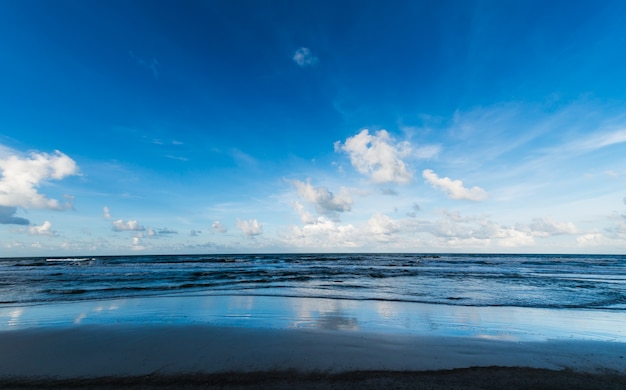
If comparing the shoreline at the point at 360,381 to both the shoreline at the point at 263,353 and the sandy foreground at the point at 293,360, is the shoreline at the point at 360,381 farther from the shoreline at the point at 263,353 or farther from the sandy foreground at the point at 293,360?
the shoreline at the point at 263,353

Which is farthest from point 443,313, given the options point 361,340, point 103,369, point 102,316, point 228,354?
point 102,316

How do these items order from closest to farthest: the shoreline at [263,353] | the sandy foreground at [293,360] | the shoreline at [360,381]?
1. the shoreline at [360,381]
2. the sandy foreground at [293,360]
3. the shoreline at [263,353]

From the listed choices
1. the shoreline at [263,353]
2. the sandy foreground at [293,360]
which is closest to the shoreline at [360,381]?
the sandy foreground at [293,360]

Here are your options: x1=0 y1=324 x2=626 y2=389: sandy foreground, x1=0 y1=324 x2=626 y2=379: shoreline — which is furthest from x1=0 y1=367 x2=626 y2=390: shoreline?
x1=0 y1=324 x2=626 y2=379: shoreline

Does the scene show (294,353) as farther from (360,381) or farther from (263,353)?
(360,381)

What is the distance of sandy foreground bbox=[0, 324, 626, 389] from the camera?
18.4ft

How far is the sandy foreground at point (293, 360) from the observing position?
5594mm

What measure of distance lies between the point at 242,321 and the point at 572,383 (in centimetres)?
866

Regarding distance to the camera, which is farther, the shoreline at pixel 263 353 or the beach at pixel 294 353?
the shoreline at pixel 263 353

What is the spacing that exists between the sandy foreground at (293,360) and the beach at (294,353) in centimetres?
2

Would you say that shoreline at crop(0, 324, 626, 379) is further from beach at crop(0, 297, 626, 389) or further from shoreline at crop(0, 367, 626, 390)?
shoreline at crop(0, 367, 626, 390)

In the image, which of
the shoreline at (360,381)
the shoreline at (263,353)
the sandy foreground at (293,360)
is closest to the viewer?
the shoreline at (360,381)

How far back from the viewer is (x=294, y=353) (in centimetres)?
709

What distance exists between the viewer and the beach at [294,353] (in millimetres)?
5664
